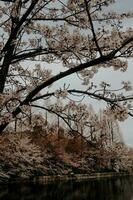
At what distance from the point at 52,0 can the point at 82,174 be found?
73787 millimetres

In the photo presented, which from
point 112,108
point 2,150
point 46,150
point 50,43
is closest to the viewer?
point 112,108

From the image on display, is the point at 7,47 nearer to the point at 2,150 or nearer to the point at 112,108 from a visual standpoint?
the point at 112,108

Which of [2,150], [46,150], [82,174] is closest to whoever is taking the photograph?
[2,150]

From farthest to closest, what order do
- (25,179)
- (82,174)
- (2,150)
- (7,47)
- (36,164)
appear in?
(82,174)
(25,179)
(36,164)
(2,150)
(7,47)

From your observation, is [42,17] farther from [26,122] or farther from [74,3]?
[26,122]

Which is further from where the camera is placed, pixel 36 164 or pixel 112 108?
pixel 36 164

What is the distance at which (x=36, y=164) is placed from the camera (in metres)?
50.2

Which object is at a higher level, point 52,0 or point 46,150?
point 46,150

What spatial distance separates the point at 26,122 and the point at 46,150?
181 ft

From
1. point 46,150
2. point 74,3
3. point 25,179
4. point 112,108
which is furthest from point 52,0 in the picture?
point 46,150

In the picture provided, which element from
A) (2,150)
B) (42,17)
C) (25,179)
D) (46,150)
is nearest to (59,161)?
(46,150)

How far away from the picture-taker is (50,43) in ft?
24.0

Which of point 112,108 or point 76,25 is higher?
point 76,25

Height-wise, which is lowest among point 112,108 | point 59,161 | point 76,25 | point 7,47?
point 112,108
